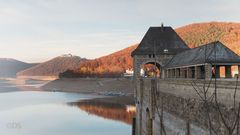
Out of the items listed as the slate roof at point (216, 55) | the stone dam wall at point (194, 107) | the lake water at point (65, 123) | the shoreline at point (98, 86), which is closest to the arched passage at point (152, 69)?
the lake water at point (65, 123)

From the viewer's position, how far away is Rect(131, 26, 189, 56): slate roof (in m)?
37.5

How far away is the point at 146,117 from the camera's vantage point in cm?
2819

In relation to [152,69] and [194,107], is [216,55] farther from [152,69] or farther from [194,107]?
[152,69]

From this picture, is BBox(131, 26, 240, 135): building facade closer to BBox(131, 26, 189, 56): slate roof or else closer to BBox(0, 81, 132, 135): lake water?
BBox(131, 26, 189, 56): slate roof

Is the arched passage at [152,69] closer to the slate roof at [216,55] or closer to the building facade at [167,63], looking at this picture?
the building facade at [167,63]

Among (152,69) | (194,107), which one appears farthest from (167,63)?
(152,69)

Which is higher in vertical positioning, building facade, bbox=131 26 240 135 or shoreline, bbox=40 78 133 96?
building facade, bbox=131 26 240 135

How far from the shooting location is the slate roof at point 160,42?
37.5m

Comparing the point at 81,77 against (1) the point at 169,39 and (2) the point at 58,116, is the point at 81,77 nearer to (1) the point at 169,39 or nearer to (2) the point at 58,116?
(2) the point at 58,116

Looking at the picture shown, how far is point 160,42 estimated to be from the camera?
125ft

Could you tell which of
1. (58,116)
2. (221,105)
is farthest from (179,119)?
(58,116)

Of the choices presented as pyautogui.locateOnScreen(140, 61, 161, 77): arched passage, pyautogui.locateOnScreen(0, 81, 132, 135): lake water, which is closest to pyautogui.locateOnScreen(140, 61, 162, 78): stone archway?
pyautogui.locateOnScreen(140, 61, 161, 77): arched passage

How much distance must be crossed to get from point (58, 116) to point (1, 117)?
33.5 ft

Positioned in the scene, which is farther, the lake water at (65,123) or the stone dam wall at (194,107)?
the lake water at (65,123)
